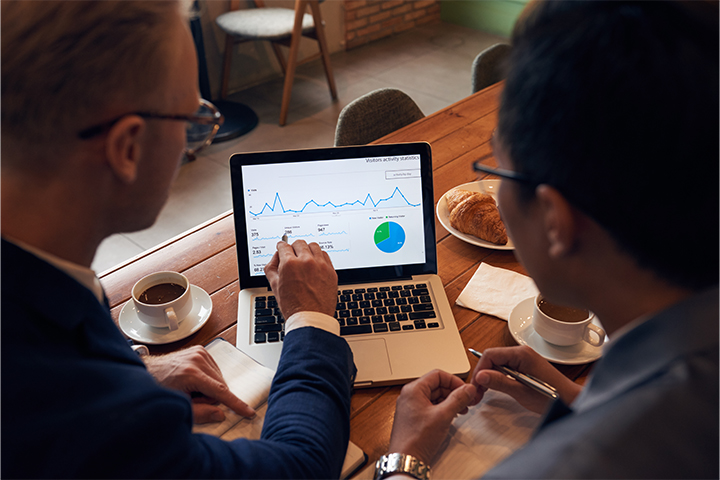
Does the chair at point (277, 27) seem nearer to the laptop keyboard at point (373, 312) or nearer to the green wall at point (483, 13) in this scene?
the green wall at point (483, 13)

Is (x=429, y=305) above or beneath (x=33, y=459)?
beneath

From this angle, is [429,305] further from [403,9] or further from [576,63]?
[403,9]

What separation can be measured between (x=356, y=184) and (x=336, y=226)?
0.32 ft

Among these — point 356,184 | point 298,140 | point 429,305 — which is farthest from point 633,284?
point 298,140

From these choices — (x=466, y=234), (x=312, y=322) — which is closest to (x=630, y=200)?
(x=312, y=322)

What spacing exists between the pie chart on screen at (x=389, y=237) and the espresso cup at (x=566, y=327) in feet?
1.02

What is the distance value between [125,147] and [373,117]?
1207 mm

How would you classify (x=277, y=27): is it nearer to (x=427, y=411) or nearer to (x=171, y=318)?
(x=171, y=318)

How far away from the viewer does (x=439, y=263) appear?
4.10 ft

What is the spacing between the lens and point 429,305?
1.08 meters

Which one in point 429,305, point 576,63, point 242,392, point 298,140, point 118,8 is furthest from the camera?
point 298,140

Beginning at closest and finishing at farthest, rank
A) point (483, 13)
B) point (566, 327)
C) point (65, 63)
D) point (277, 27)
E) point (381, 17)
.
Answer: point (65, 63) → point (566, 327) → point (277, 27) → point (381, 17) → point (483, 13)

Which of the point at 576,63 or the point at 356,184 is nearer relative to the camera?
the point at 576,63

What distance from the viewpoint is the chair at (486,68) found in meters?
2.12
